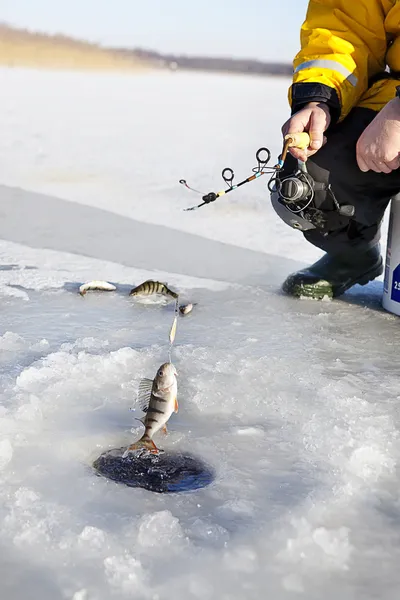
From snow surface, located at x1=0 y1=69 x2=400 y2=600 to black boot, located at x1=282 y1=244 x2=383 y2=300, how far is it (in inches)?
2.6

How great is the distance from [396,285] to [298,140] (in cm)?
62

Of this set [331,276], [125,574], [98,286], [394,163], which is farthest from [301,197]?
[125,574]

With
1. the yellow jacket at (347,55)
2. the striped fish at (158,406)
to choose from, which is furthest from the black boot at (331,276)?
the striped fish at (158,406)

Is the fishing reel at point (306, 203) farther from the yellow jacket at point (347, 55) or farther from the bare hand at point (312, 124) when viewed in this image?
the yellow jacket at point (347, 55)

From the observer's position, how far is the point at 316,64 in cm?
256

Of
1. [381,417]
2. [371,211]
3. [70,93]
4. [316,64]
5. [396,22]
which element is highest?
[396,22]

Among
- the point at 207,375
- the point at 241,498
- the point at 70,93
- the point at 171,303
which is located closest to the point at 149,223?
the point at 171,303

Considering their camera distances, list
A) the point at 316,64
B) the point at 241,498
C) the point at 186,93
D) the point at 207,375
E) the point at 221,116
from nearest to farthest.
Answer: the point at 241,498, the point at 207,375, the point at 316,64, the point at 221,116, the point at 186,93

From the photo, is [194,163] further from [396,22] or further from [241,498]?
[241,498]

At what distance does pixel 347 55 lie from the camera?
2.56 metres

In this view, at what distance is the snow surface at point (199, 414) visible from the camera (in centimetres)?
125

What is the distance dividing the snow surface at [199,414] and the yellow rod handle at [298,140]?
22.8 inches

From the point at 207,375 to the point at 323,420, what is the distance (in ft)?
1.23

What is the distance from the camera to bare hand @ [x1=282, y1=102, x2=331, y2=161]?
2.43m
